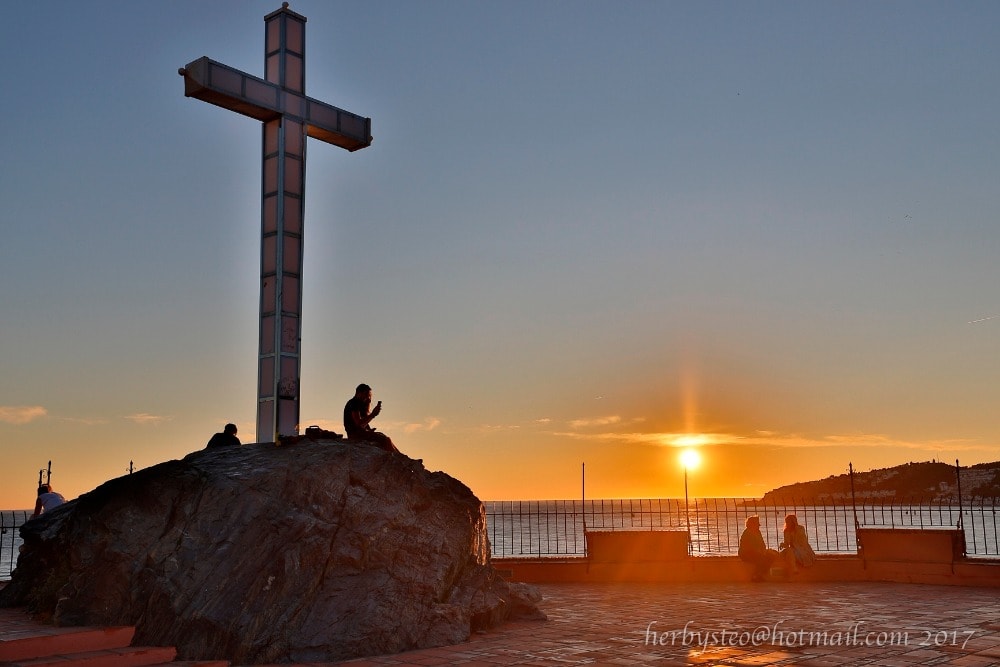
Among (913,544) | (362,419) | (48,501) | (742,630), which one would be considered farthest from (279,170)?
(913,544)

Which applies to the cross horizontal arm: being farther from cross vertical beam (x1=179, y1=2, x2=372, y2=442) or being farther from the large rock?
the large rock

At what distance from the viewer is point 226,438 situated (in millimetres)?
12133

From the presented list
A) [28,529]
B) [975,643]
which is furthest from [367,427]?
[975,643]

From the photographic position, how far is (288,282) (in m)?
12.2

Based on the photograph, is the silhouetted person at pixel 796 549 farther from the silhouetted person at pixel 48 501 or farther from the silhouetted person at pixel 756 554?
the silhouetted person at pixel 48 501

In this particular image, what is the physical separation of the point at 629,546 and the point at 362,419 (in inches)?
300

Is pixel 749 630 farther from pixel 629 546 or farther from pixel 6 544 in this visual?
pixel 6 544

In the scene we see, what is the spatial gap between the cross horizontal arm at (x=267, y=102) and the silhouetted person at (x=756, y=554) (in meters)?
10.2

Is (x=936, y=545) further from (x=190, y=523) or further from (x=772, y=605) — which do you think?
(x=190, y=523)

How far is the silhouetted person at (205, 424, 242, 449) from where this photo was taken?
39.3ft

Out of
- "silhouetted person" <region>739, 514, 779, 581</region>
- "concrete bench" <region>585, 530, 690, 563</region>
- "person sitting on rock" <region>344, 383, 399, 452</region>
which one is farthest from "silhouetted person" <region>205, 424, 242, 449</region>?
"silhouetted person" <region>739, 514, 779, 581</region>

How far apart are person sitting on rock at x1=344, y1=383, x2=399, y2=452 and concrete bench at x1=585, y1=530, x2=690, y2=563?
6872 millimetres

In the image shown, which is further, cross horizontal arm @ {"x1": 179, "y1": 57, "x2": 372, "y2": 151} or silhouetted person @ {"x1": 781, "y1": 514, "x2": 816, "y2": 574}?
silhouetted person @ {"x1": 781, "y1": 514, "x2": 816, "y2": 574}

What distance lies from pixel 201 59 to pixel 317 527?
663cm
